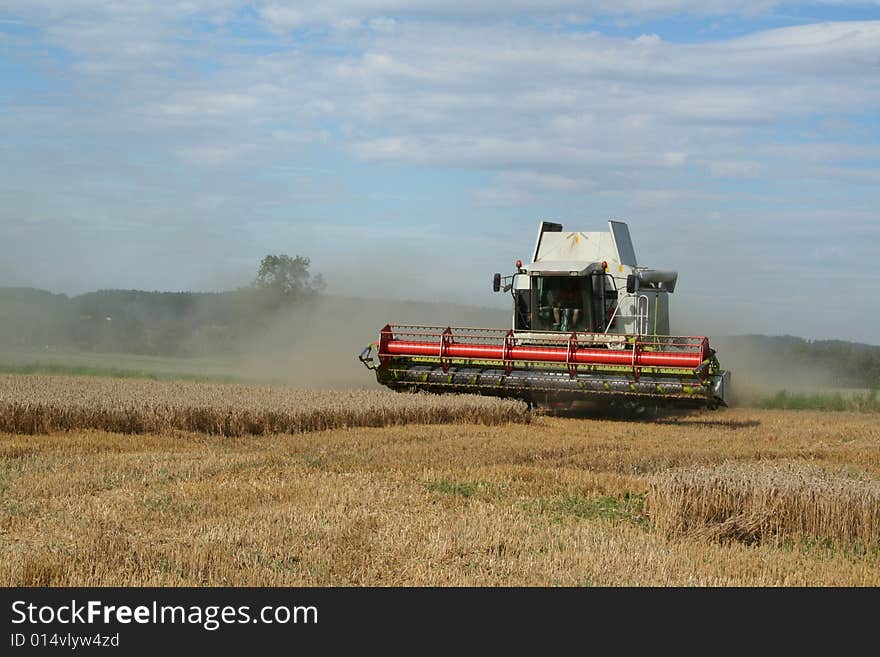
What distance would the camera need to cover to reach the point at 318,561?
6.24 meters

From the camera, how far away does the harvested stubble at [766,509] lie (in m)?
7.36

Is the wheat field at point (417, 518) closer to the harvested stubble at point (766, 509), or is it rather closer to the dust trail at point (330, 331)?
the harvested stubble at point (766, 509)

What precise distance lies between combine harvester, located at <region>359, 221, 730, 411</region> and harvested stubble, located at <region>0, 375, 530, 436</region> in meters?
0.62

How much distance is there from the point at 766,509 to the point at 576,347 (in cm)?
826

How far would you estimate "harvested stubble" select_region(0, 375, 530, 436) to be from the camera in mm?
12906

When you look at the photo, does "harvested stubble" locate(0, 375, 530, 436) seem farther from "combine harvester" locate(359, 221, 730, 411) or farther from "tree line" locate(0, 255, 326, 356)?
"tree line" locate(0, 255, 326, 356)

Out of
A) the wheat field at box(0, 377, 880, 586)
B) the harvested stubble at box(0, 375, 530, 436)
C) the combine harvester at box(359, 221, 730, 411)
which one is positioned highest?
the combine harvester at box(359, 221, 730, 411)

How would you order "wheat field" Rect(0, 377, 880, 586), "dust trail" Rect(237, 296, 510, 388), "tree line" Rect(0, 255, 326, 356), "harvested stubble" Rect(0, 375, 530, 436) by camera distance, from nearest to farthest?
"wheat field" Rect(0, 377, 880, 586)
"harvested stubble" Rect(0, 375, 530, 436)
"dust trail" Rect(237, 296, 510, 388)
"tree line" Rect(0, 255, 326, 356)

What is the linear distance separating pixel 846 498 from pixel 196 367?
24.8 m

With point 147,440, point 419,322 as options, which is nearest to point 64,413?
point 147,440

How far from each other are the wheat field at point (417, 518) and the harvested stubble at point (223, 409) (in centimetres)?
85

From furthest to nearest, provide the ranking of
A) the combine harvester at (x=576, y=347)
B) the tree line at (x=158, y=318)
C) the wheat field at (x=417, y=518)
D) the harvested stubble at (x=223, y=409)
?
the tree line at (x=158, y=318), the combine harvester at (x=576, y=347), the harvested stubble at (x=223, y=409), the wheat field at (x=417, y=518)

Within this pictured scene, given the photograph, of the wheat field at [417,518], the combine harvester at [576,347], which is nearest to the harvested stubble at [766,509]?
the wheat field at [417,518]

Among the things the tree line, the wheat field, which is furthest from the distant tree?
the wheat field
